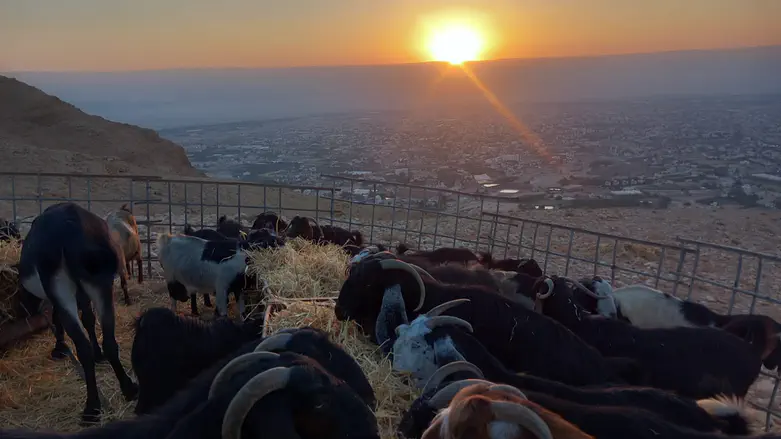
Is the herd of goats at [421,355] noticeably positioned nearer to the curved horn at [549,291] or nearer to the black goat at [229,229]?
the curved horn at [549,291]

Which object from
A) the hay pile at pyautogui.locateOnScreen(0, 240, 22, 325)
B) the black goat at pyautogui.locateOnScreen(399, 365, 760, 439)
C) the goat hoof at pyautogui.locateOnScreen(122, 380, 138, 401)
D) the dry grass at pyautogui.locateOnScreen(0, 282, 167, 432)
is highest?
the black goat at pyautogui.locateOnScreen(399, 365, 760, 439)

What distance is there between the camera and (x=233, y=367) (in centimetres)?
342

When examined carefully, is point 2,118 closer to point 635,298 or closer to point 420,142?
point 420,142

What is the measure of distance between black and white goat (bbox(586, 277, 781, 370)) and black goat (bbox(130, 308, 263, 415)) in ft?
17.8

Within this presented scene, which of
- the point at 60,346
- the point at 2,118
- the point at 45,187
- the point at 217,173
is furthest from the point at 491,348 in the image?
the point at 2,118

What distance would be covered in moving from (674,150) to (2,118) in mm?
40540

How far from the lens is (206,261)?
8969 mm

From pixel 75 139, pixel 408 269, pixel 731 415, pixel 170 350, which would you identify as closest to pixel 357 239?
pixel 408 269

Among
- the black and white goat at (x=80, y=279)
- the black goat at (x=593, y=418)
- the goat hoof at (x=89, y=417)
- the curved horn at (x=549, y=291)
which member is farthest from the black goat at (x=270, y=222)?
the black goat at (x=593, y=418)

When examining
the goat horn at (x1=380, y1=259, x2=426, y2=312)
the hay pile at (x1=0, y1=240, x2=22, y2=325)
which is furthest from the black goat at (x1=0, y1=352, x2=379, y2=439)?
the hay pile at (x1=0, y1=240, x2=22, y2=325)

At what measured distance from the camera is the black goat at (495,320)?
5.64 metres

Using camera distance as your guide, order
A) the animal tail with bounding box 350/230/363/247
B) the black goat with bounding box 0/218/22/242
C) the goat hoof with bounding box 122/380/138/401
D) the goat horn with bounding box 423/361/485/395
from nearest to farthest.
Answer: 1. the goat horn with bounding box 423/361/485/395
2. the goat hoof with bounding box 122/380/138/401
3. the black goat with bounding box 0/218/22/242
4. the animal tail with bounding box 350/230/363/247

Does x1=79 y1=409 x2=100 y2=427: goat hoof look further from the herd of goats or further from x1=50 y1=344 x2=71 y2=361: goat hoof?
x1=50 y1=344 x2=71 y2=361: goat hoof

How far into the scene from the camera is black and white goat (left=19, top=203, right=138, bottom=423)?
621cm
